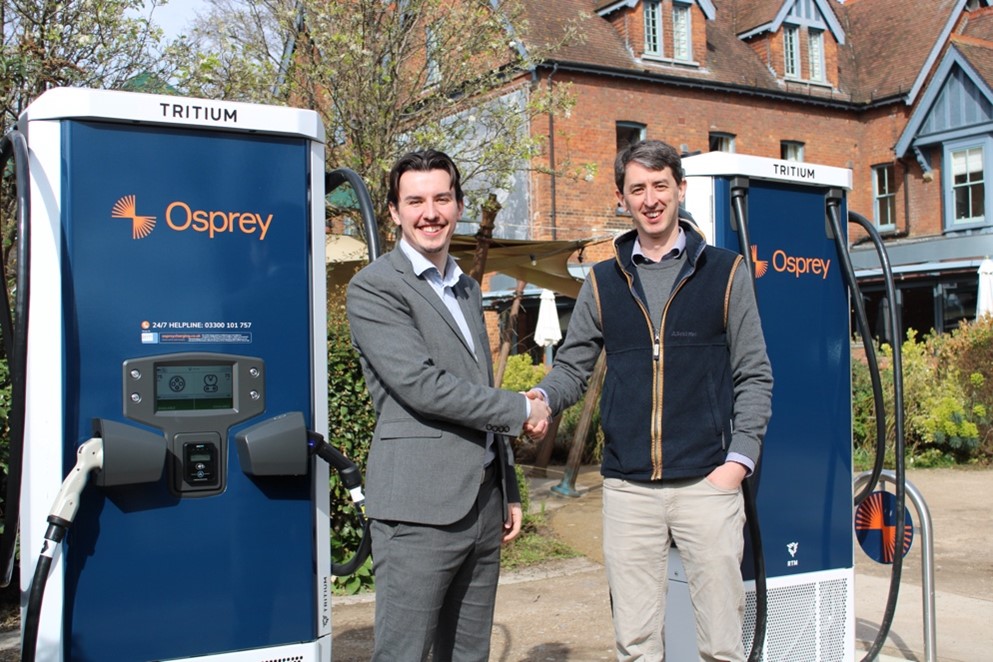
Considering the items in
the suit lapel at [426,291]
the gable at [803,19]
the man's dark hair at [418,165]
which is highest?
the gable at [803,19]

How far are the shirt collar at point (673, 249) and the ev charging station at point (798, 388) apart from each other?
0.50m

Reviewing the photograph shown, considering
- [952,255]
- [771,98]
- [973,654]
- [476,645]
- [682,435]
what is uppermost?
[771,98]

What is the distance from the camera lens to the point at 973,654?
195 inches

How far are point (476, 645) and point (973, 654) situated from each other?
10.4 ft

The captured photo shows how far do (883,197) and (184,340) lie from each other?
2352cm

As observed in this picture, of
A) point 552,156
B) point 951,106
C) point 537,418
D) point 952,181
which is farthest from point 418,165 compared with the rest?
point 951,106

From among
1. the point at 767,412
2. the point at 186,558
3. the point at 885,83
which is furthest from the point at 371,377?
the point at 885,83

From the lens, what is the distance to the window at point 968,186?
2159 centimetres

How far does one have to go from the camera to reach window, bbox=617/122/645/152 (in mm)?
20125

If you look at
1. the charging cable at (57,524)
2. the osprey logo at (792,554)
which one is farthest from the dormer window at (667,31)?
the charging cable at (57,524)

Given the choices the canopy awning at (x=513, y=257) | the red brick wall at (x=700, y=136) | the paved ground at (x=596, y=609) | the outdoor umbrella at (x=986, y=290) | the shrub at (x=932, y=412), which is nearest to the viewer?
the paved ground at (x=596, y=609)

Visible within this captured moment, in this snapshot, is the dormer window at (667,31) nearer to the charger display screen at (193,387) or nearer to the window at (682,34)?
the window at (682,34)

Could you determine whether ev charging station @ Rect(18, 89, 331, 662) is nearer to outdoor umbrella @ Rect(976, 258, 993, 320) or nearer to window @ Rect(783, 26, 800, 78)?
outdoor umbrella @ Rect(976, 258, 993, 320)

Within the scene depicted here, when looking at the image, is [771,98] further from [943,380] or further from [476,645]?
[476,645]
